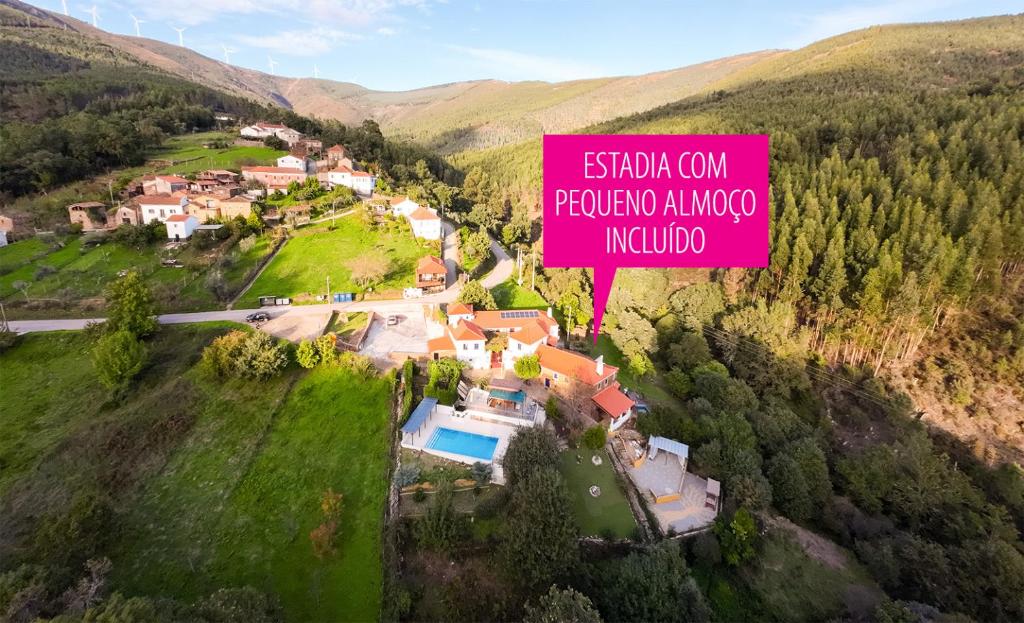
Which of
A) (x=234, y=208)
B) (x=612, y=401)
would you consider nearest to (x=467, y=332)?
(x=612, y=401)

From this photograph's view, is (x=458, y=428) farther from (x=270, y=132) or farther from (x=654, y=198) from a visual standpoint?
(x=270, y=132)

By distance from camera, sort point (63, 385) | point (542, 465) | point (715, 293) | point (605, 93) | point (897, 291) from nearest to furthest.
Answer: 1. point (542, 465)
2. point (63, 385)
3. point (897, 291)
4. point (715, 293)
5. point (605, 93)

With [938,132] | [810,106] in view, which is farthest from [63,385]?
[810,106]

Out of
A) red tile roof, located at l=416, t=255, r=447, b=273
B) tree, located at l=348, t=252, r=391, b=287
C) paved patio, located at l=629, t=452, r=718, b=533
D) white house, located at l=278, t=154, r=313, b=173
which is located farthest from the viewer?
white house, located at l=278, t=154, r=313, b=173

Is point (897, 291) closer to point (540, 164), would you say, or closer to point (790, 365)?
point (790, 365)

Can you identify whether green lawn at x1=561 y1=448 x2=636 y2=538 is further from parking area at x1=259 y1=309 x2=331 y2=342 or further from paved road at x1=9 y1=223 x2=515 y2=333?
parking area at x1=259 y1=309 x2=331 y2=342

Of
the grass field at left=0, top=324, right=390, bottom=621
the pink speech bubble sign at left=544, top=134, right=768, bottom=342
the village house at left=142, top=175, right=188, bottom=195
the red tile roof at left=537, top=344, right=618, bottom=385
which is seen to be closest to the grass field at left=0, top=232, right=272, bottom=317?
the grass field at left=0, top=324, right=390, bottom=621
